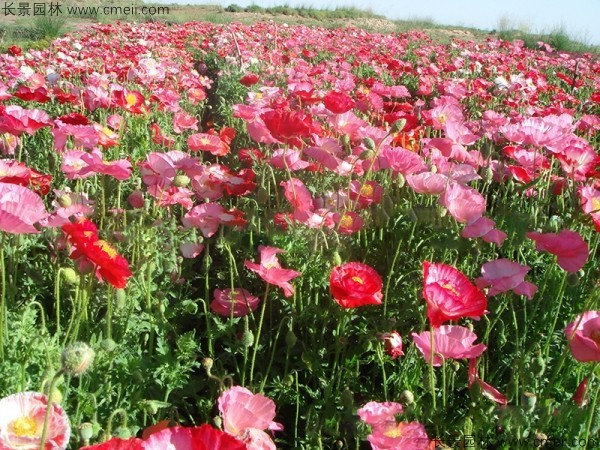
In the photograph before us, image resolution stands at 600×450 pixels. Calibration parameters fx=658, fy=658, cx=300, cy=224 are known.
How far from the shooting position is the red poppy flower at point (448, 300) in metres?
1.44

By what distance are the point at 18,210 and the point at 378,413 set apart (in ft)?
3.07

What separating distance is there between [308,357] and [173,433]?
1218 mm

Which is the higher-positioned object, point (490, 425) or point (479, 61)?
point (479, 61)

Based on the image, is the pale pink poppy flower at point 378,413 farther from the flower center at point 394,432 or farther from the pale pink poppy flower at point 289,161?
the pale pink poppy flower at point 289,161

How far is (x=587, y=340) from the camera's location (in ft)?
4.52

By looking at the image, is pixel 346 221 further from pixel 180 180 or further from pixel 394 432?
pixel 394 432

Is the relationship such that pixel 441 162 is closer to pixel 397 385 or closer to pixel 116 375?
pixel 397 385

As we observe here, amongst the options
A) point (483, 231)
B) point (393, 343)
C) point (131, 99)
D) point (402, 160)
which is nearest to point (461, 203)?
point (483, 231)

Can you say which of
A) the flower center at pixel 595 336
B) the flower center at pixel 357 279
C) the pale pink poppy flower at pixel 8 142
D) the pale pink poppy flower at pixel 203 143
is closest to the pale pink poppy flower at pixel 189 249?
the pale pink poppy flower at pixel 203 143

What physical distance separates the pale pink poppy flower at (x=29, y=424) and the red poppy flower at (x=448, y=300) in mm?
782

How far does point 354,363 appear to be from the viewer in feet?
7.23

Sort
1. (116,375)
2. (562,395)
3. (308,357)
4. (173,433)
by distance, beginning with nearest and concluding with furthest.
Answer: (173,433)
(116,375)
(562,395)
(308,357)

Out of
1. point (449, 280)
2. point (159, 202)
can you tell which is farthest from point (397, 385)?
point (159, 202)

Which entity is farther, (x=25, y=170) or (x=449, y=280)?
(x=25, y=170)
